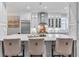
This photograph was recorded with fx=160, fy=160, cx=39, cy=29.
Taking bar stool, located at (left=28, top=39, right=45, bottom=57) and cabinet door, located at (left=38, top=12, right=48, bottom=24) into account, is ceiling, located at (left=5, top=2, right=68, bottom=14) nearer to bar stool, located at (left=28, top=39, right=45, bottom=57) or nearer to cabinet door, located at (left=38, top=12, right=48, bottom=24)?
cabinet door, located at (left=38, top=12, right=48, bottom=24)

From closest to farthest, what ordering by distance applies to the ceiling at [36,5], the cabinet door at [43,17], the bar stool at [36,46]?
1. the bar stool at [36,46]
2. the ceiling at [36,5]
3. the cabinet door at [43,17]

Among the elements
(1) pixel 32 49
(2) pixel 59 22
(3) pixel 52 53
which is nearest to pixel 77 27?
(3) pixel 52 53

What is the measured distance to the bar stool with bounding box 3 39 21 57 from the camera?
374 centimetres

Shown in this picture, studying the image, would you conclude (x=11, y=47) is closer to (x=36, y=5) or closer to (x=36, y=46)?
(x=36, y=46)

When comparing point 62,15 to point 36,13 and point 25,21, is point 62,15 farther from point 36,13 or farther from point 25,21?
point 25,21

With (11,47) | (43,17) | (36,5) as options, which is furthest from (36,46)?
(43,17)

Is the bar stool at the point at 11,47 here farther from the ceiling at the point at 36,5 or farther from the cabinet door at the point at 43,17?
the cabinet door at the point at 43,17

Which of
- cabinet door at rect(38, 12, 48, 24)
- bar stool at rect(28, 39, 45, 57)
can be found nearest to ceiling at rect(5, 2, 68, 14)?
cabinet door at rect(38, 12, 48, 24)

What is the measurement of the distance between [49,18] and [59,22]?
2.28 feet

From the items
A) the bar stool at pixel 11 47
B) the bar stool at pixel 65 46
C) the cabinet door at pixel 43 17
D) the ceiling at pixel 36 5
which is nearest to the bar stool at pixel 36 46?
the bar stool at pixel 11 47

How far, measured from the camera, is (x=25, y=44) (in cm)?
427

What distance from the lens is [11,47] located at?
3.77 meters

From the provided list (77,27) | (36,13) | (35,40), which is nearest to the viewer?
(35,40)

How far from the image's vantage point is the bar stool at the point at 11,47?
12.3ft
